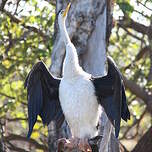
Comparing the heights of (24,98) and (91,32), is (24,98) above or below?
below

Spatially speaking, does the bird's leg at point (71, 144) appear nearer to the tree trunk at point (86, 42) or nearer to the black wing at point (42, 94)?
the black wing at point (42, 94)

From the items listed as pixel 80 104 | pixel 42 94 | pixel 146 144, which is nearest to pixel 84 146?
pixel 80 104

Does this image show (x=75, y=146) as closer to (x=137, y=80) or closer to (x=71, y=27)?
(x=71, y=27)

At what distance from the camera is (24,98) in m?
9.66

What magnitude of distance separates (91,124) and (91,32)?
1761 mm

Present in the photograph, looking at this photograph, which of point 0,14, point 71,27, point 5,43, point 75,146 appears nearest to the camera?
point 75,146

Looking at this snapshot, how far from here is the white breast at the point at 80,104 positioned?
6.26m

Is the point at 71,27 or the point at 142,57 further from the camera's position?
the point at 142,57

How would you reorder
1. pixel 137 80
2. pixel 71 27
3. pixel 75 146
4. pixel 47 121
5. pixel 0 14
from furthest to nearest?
pixel 137 80
pixel 0 14
pixel 71 27
pixel 47 121
pixel 75 146

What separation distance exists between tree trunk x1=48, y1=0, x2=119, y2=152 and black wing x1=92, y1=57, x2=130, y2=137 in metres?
1.28

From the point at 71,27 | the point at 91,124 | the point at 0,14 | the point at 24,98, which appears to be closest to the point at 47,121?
the point at 91,124

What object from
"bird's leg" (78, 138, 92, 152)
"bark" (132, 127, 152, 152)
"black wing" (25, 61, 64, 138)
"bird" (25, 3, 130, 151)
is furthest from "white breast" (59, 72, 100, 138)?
"bark" (132, 127, 152, 152)

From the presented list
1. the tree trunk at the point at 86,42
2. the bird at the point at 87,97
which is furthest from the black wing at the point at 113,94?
the tree trunk at the point at 86,42

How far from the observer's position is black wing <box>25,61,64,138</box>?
6.67 m
